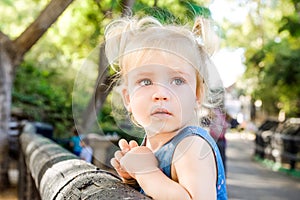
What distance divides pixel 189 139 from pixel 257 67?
56.5 feet

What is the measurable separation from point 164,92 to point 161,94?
11mm

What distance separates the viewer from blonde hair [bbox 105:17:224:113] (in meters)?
1.54

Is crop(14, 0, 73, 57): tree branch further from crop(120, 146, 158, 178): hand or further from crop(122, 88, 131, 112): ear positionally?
crop(120, 146, 158, 178): hand

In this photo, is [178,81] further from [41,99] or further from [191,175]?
[41,99]

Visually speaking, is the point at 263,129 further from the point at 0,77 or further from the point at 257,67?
the point at 0,77

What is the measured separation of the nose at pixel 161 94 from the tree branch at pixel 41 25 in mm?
4440

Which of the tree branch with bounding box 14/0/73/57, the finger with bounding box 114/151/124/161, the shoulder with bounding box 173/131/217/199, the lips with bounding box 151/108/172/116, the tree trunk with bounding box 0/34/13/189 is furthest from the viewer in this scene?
the tree trunk with bounding box 0/34/13/189

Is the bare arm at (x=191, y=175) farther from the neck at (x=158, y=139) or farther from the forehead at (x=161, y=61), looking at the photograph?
the forehead at (x=161, y=61)

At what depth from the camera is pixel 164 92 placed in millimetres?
1491

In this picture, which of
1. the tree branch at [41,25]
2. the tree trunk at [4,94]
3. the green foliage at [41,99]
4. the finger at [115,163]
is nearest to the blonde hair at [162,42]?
the finger at [115,163]

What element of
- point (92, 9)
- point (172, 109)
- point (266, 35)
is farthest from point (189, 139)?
point (266, 35)

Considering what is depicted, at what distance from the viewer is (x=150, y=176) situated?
1508 mm

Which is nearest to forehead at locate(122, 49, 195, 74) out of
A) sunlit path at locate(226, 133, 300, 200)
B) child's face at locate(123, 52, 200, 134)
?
child's face at locate(123, 52, 200, 134)

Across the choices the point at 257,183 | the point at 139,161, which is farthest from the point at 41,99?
the point at 139,161
